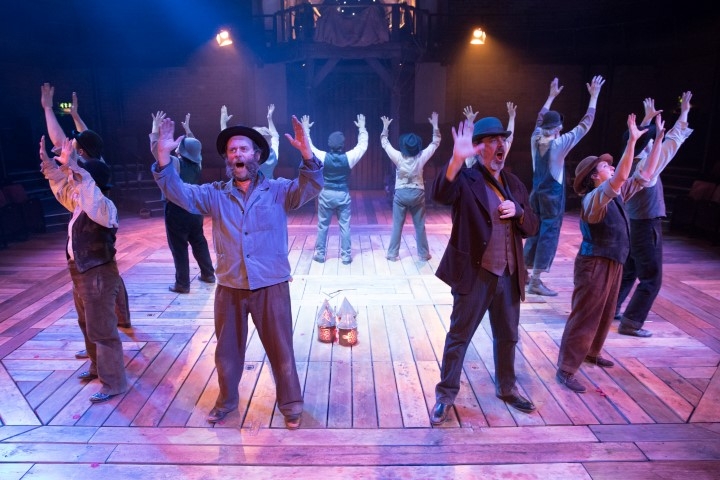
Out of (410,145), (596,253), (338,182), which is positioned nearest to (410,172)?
(410,145)

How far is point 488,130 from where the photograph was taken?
9.64 ft

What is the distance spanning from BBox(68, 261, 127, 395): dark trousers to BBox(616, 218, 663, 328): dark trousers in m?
3.95

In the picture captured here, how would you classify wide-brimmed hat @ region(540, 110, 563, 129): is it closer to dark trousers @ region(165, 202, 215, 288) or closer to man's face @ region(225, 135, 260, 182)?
man's face @ region(225, 135, 260, 182)

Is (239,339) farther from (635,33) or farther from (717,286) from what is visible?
(635,33)

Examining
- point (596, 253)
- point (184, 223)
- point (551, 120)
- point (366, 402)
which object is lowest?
point (366, 402)

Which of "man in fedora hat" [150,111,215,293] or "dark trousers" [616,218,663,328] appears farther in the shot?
"man in fedora hat" [150,111,215,293]

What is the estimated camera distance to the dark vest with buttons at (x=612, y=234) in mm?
3369

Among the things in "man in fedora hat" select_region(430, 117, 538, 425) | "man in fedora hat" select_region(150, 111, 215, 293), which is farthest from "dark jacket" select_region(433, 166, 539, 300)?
"man in fedora hat" select_region(150, 111, 215, 293)

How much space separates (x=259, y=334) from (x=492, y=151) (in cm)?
172

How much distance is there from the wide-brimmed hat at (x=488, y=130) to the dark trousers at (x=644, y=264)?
1932mm

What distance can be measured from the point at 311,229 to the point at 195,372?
5.05m

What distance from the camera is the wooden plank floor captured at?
2777mm

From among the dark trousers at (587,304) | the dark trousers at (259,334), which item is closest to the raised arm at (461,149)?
the dark trousers at (259,334)

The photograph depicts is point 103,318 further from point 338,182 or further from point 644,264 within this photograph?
point 644,264
